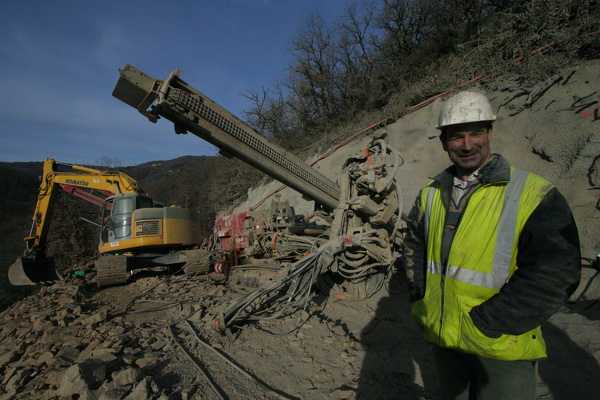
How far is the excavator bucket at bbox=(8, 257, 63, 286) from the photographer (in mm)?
8508

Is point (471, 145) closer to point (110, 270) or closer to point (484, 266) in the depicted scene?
point (484, 266)

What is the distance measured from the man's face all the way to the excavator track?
843 cm

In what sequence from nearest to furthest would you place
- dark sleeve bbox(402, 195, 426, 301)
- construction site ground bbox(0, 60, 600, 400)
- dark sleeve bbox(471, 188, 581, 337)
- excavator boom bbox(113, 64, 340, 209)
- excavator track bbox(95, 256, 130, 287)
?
1. dark sleeve bbox(471, 188, 581, 337)
2. dark sleeve bbox(402, 195, 426, 301)
3. construction site ground bbox(0, 60, 600, 400)
4. excavator boom bbox(113, 64, 340, 209)
5. excavator track bbox(95, 256, 130, 287)

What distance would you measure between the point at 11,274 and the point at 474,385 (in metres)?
11.3

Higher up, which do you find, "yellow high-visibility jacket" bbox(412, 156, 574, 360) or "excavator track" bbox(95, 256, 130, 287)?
"yellow high-visibility jacket" bbox(412, 156, 574, 360)

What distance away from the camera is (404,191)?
7809 millimetres

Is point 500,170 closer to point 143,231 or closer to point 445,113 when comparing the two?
point 445,113

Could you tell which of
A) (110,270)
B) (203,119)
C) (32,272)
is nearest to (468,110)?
(203,119)

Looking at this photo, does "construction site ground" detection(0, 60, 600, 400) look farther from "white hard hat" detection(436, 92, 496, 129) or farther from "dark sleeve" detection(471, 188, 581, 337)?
"white hard hat" detection(436, 92, 496, 129)

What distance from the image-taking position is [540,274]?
1.33 m

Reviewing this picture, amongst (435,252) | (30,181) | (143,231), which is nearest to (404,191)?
(435,252)

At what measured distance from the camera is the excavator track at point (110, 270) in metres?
7.76

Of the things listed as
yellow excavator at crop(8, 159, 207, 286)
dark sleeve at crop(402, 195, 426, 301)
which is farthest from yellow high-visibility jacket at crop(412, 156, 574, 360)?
yellow excavator at crop(8, 159, 207, 286)

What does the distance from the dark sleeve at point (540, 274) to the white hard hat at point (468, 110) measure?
→ 52cm
